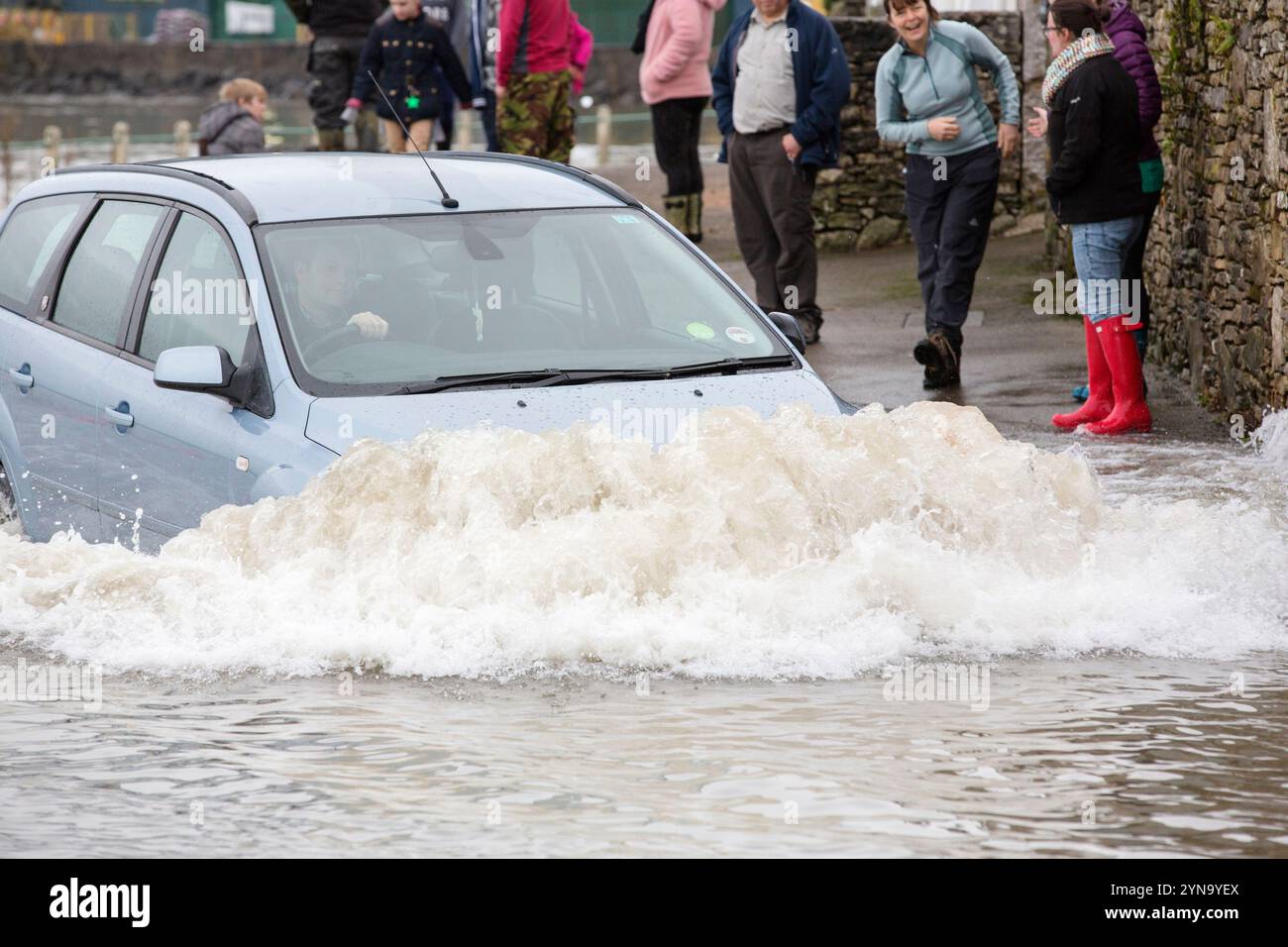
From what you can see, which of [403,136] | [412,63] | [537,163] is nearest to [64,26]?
[403,136]

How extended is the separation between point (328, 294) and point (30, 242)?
1985 mm

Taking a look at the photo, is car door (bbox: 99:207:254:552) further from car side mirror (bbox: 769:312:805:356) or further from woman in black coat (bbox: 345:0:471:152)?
woman in black coat (bbox: 345:0:471:152)

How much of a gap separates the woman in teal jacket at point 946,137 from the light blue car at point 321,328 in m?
4.48

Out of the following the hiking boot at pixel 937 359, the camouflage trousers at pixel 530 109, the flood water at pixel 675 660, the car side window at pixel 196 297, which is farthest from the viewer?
the camouflage trousers at pixel 530 109

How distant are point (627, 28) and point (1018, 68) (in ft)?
144

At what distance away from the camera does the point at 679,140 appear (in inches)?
663

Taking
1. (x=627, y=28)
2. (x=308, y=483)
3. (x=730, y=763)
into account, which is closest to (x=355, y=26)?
(x=308, y=483)

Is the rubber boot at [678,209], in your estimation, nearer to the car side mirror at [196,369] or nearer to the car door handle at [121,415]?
the car door handle at [121,415]

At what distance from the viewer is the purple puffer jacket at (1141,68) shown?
35.9 ft

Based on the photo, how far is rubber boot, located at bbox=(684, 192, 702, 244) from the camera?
17.3m

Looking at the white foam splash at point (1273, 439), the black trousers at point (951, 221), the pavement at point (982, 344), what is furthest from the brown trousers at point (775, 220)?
the white foam splash at point (1273, 439)

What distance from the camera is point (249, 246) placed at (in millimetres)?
6988

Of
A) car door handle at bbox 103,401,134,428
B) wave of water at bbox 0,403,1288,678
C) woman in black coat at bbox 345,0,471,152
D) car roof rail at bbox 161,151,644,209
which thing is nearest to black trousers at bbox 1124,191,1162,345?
car roof rail at bbox 161,151,644,209

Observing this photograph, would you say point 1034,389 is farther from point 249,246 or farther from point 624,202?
point 249,246
